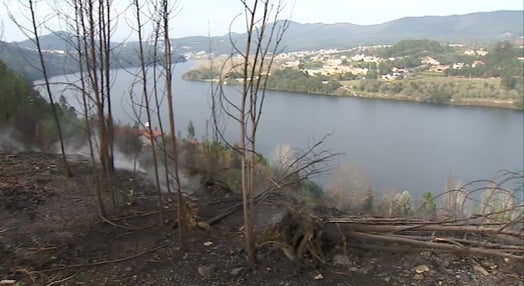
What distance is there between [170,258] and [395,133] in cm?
2838

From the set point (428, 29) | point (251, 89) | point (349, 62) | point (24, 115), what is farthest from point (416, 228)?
point (428, 29)

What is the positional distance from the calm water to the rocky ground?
52.1ft

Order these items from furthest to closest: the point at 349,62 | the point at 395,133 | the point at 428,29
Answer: the point at 428,29 → the point at 349,62 → the point at 395,133

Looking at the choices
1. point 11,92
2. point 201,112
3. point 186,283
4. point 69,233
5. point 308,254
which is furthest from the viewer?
point 201,112

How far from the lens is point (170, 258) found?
2729mm

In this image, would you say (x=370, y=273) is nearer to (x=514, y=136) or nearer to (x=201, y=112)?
(x=201, y=112)

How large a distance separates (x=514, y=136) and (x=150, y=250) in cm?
3077

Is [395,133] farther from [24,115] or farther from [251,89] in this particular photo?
[251,89]

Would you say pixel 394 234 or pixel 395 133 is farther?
pixel 395 133

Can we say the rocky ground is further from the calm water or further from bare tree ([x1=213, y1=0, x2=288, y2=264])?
the calm water

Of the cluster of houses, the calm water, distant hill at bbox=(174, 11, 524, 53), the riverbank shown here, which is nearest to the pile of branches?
the calm water

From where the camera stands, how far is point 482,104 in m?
35.7

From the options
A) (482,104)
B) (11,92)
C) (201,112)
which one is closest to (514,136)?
(482,104)

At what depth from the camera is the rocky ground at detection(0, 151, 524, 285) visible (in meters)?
2.51
